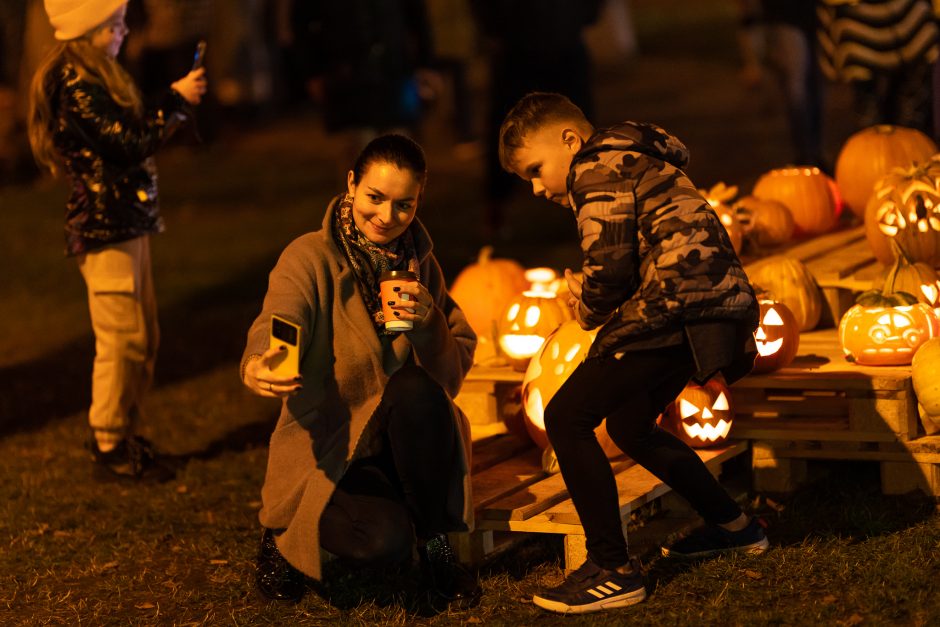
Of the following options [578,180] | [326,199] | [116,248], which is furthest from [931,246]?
[326,199]

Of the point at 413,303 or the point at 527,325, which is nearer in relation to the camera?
the point at 413,303

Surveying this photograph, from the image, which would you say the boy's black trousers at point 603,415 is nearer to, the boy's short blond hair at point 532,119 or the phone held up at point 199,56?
the boy's short blond hair at point 532,119

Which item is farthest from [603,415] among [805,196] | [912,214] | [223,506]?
[805,196]

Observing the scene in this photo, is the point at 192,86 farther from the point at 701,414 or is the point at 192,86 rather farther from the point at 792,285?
the point at 792,285

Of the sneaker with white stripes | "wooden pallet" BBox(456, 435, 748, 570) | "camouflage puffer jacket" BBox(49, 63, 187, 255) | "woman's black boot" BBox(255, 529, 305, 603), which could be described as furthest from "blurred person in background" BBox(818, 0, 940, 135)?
"woman's black boot" BBox(255, 529, 305, 603)

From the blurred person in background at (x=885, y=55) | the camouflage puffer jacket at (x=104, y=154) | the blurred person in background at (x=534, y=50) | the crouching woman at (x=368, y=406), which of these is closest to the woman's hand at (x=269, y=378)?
the crouching woman at (x=368, y=406)

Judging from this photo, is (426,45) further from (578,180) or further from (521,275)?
(578,180)

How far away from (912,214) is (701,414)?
159 centimetres

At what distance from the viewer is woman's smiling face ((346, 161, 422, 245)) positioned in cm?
476

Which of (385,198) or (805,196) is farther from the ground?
(385,198)

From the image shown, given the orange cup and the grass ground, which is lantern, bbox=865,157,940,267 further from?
the orange cup

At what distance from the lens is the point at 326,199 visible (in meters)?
14.3

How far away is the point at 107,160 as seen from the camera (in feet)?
20.6

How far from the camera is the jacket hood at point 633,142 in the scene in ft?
15.3
